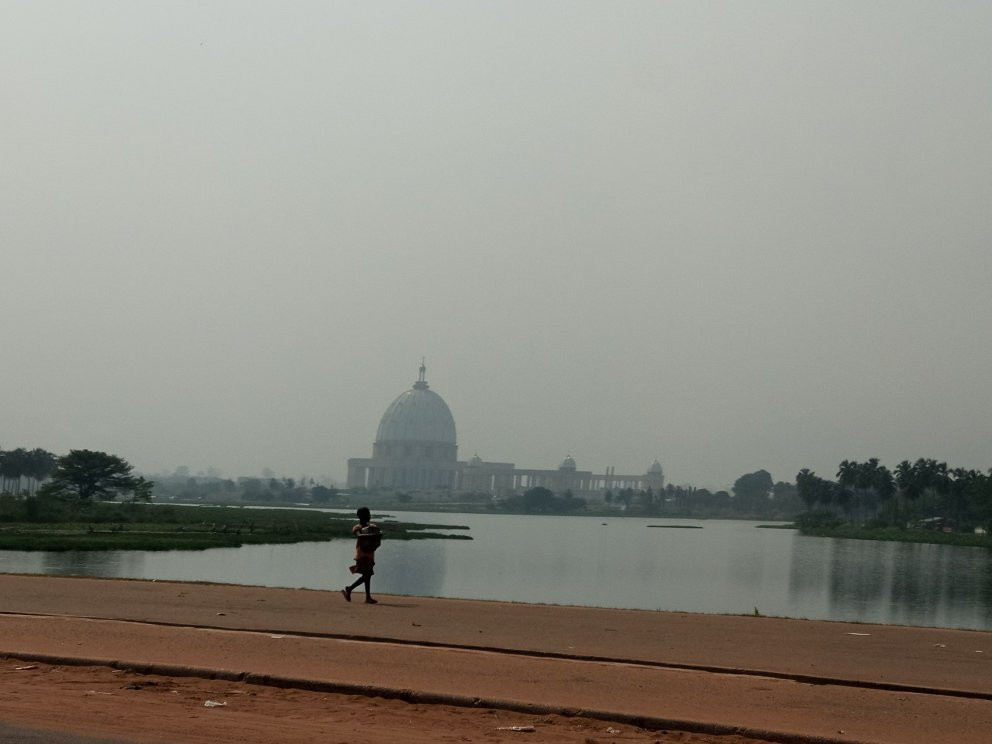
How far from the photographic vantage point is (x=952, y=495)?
12494 centimetres

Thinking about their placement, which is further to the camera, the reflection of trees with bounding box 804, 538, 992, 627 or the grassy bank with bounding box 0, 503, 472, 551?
the grassy bank with bounding box 0, 503, 472, 551

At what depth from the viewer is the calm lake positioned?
3517 centimetres

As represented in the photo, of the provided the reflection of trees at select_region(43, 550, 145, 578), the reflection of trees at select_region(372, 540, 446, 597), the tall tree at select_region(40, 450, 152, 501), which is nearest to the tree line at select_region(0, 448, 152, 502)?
the tall tree at select_region(40, 450, 152, 501)

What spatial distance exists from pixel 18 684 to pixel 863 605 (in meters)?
30.1

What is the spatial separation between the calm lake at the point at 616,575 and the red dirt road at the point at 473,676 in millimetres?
17377

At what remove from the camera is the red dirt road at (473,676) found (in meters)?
9.52

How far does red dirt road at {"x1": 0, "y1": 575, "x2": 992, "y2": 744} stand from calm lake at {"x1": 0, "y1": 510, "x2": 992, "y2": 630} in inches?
684

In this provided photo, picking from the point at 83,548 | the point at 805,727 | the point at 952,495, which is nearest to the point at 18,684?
the point at 805,727

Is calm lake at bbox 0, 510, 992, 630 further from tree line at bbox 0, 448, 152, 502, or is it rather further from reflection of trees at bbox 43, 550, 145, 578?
tree line at bbox 0, 448, 152, 502

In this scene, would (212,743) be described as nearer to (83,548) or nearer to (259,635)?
(259,635)

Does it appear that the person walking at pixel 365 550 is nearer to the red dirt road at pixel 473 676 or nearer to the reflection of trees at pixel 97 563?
the red dirt road at pixel 473 676

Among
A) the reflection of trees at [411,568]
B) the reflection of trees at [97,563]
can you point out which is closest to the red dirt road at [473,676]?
the reflection of trees at [411,568]

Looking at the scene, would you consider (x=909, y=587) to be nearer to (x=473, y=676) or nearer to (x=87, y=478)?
(x=473, y=676)

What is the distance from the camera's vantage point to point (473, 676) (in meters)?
11.4
